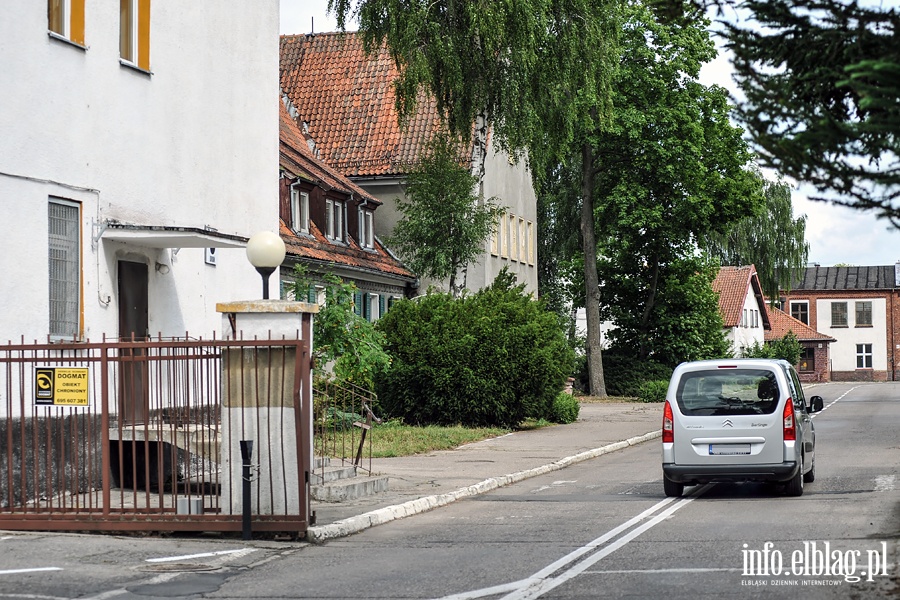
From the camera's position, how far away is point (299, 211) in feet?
114

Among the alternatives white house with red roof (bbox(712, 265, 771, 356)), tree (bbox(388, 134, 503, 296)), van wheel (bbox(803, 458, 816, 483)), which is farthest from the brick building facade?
van wheel (bbox(803, 458, 816, 483))

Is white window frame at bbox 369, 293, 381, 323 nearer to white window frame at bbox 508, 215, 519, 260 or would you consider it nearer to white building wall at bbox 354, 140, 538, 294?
white building wall at bbox 354, 140, 538, 294

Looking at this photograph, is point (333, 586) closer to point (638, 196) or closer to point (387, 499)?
point (387, 499)

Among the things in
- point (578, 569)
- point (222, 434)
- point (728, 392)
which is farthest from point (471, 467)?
point (578, 569)

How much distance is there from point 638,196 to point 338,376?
88.4ft

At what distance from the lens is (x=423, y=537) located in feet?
44.4

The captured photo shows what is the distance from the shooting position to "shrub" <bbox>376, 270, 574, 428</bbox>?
3006 cm

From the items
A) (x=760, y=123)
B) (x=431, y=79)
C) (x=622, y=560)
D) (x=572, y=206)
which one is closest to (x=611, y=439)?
(x=431, y=79)

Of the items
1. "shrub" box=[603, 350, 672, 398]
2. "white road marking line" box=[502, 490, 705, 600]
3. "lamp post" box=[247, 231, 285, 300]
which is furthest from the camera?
"shrub" box=[603, 350, 672, 398]

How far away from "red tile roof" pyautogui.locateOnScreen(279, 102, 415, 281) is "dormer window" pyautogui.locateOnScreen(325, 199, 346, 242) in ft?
1.05

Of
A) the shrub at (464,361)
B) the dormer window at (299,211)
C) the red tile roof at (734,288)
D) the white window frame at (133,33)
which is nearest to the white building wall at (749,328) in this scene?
the red tile roof at (734,288)

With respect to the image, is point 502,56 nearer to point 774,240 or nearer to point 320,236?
point 320,236

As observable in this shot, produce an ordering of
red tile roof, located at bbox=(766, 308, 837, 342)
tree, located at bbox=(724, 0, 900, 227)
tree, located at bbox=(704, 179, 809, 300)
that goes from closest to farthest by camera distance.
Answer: tree, located at bbox=(724, 0, 900, 227) → tree, located at bbox=(704, 179, 809, 300) → red tile roof, located at bbox=(766, 308, 837, 342)

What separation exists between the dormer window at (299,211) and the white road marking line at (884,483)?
18.2 meters
